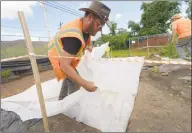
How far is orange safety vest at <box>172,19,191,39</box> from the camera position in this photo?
5643 mm

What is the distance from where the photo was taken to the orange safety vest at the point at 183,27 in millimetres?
5643

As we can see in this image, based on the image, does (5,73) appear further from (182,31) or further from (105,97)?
(182,31)

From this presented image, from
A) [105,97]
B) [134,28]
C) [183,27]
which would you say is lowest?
[105,97]

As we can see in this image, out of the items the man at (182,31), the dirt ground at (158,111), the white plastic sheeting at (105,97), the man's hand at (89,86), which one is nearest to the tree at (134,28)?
the man at (182,31)

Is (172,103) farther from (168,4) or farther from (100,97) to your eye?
(168,4)

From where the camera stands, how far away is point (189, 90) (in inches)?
170

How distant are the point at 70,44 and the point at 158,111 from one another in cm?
208

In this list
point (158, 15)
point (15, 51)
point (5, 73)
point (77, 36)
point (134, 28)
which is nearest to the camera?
point (77, 36)

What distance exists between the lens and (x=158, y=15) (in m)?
31.0

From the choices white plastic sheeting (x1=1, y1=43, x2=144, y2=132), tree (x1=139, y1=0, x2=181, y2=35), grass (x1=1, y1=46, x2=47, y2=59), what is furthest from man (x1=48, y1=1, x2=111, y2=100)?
tree (x1=139, y1=0, x2=181, y2=35)

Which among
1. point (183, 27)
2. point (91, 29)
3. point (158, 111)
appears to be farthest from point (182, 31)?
point (91, 29)

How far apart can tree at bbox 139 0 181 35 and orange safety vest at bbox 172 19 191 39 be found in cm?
2536

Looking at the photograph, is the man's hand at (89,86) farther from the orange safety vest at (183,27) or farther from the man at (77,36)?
the orange safety vest at (183,27)

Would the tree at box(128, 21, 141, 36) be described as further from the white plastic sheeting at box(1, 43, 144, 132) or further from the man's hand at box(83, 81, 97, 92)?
the man's hand at box(83, 81, 97, 92)
